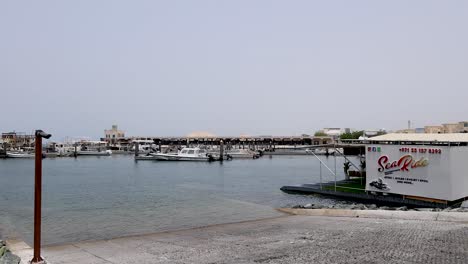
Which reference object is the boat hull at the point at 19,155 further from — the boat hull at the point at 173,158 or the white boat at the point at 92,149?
the boat hull at the point at 173,158

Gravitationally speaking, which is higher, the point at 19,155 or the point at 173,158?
the point at 19,155

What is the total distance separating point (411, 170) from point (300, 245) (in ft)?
39.7

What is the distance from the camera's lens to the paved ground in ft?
28.5

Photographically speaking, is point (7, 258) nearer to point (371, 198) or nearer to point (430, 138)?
point (371, 198)

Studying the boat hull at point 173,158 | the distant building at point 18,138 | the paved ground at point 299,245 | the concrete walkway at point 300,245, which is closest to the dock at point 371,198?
the paved ground at point 299,245

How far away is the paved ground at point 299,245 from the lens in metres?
8.70

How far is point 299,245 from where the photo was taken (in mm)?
10039

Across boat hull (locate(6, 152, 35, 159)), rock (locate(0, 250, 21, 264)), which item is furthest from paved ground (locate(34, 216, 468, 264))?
boat hull (locate(6, 152, 35, 159))

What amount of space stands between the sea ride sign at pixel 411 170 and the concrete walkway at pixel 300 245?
723 cm

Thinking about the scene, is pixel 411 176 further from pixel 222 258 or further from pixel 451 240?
pixel 222 258

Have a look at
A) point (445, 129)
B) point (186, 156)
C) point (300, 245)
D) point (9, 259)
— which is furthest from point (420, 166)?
point (186, 156)

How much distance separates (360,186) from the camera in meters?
25.4

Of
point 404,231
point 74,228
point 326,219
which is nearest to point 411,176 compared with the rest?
point 326,219

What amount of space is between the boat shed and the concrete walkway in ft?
23.8
